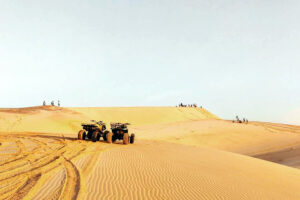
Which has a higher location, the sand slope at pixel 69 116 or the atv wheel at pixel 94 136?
the sand slope at pixel 69 116

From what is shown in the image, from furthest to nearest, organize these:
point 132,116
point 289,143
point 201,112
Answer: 1. point 201,112
2. point 132,116
3. point 289,143

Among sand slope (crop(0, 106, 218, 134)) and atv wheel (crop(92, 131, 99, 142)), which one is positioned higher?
sand slope (crop(0, 106, 218, 134))

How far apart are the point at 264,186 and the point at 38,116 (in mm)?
35033

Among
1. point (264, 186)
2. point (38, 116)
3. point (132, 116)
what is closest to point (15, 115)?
point (38, 116)

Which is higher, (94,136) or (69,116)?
(69,116)

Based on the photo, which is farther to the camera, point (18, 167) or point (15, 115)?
point (15, 115)

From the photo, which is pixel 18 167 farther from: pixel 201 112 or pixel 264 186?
pixel 201 112

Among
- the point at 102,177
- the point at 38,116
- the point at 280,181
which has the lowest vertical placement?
the point at 280,181

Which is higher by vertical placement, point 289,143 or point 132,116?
point 132,116

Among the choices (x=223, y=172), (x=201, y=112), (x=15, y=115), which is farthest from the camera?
(x=201, y=112)

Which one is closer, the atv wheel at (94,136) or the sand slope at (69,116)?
the atv wheel at (94,136)

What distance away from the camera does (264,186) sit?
8188 millimetres

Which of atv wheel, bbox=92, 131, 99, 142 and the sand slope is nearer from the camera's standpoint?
atv wheel, bbox=92, 131, 99, 142

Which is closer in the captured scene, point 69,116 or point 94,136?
point 94,136
